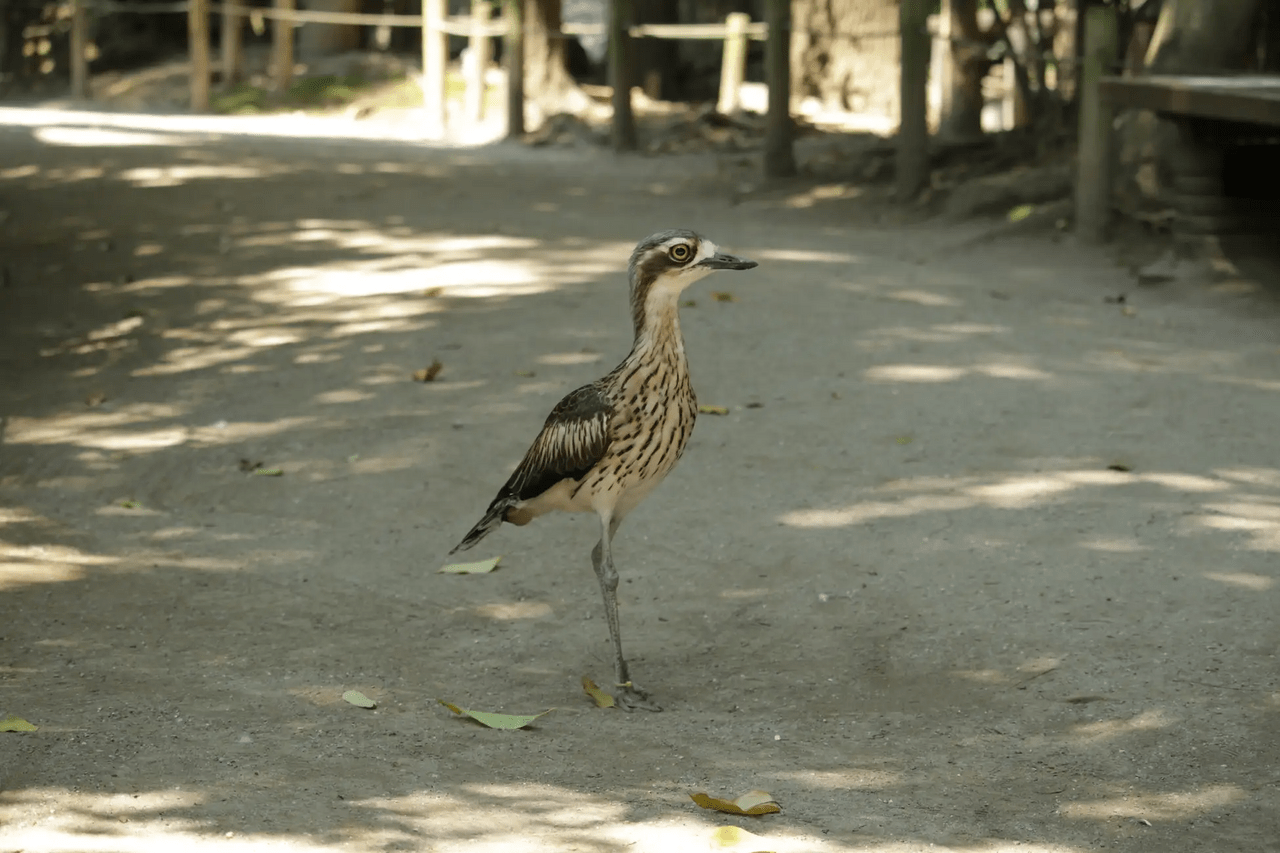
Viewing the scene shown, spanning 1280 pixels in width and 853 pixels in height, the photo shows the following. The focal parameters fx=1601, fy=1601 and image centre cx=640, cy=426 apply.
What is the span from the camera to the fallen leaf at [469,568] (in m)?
5.25

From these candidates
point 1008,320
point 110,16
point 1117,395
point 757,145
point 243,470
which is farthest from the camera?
point 110,16

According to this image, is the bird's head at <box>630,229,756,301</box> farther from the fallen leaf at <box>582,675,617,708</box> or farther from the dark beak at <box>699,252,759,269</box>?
the fallen leaf at <box>582,675,617,708</box>

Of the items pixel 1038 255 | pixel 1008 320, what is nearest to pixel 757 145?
pixel 1038 255

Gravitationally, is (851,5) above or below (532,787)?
above

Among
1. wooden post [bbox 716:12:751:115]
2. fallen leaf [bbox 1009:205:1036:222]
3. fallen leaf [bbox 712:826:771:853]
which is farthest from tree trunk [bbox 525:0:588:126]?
fallen leaf [bbox 712:826:771:853]

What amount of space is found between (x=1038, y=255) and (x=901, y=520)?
15.3 ft

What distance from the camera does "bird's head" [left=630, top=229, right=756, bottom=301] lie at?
4.14 meters

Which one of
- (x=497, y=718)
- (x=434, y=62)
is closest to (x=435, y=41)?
(x=434, y=62)

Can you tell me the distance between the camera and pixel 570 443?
428 centimetres

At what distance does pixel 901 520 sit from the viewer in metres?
5.45

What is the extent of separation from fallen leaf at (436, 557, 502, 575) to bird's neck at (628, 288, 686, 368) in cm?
133

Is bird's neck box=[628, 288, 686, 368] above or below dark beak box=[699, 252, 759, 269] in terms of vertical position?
below

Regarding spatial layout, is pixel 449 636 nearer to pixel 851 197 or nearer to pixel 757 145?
pixel 851 197

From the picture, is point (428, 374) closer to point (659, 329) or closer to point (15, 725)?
point (659, 329)
